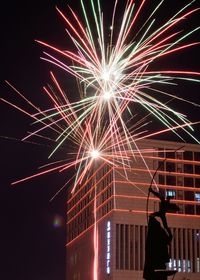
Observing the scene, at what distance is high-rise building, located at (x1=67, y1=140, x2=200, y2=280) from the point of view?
70.3m

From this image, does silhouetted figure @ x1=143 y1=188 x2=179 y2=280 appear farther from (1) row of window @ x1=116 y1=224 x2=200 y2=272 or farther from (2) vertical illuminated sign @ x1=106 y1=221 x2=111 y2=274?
(2) vertical illuminated sign @ x1=106 y1=221 x2=111 y2=274

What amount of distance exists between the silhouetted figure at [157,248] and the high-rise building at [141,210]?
182 feet

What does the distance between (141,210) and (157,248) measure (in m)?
60.2

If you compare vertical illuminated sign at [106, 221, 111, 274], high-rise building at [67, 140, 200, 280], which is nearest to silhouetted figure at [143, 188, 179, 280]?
high-rise building at [67, 140, 200, 280]

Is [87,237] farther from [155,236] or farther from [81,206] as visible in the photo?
[155,236]

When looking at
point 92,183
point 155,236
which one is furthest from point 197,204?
point 155,236

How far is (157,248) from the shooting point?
1199 cm

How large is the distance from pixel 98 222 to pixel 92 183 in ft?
23.2

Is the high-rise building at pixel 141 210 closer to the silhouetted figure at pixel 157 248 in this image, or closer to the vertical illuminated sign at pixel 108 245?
the vertical illuminated sign at pixel 108 245

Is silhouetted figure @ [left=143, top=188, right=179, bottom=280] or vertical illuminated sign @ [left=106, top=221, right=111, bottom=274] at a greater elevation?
silhouetted figure @ [left=143, top=188, right=179, bottom=280]

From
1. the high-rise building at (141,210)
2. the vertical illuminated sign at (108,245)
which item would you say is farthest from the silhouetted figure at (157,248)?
the vertical illuminated sign at (108,245)

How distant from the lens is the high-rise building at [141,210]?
70312mm

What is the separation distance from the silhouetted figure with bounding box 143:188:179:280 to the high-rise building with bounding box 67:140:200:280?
182ft

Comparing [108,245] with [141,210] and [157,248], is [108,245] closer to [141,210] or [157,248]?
[141,210]
